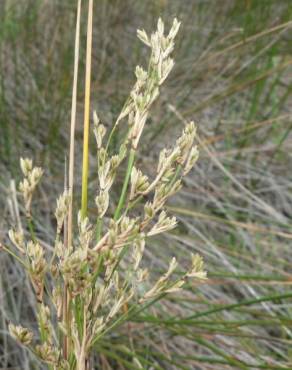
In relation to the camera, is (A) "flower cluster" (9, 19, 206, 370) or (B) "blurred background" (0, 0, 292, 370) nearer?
(A) "flower cluster" (9, 19, 206, 370)

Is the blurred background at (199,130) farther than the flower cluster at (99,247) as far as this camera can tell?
Yes

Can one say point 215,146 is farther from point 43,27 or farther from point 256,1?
point 43,27

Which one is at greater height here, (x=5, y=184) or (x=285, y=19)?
(x=285, y=19)

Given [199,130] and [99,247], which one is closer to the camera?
[99,247]

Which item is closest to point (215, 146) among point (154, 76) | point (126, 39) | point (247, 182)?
point (247, 182)

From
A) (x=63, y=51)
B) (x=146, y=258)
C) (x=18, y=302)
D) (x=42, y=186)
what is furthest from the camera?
(x=63, y=51)

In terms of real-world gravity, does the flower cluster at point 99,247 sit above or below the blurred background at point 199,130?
above

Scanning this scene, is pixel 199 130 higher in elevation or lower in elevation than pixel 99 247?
lower

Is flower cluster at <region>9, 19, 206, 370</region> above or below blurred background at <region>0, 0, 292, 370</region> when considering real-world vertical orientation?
above
